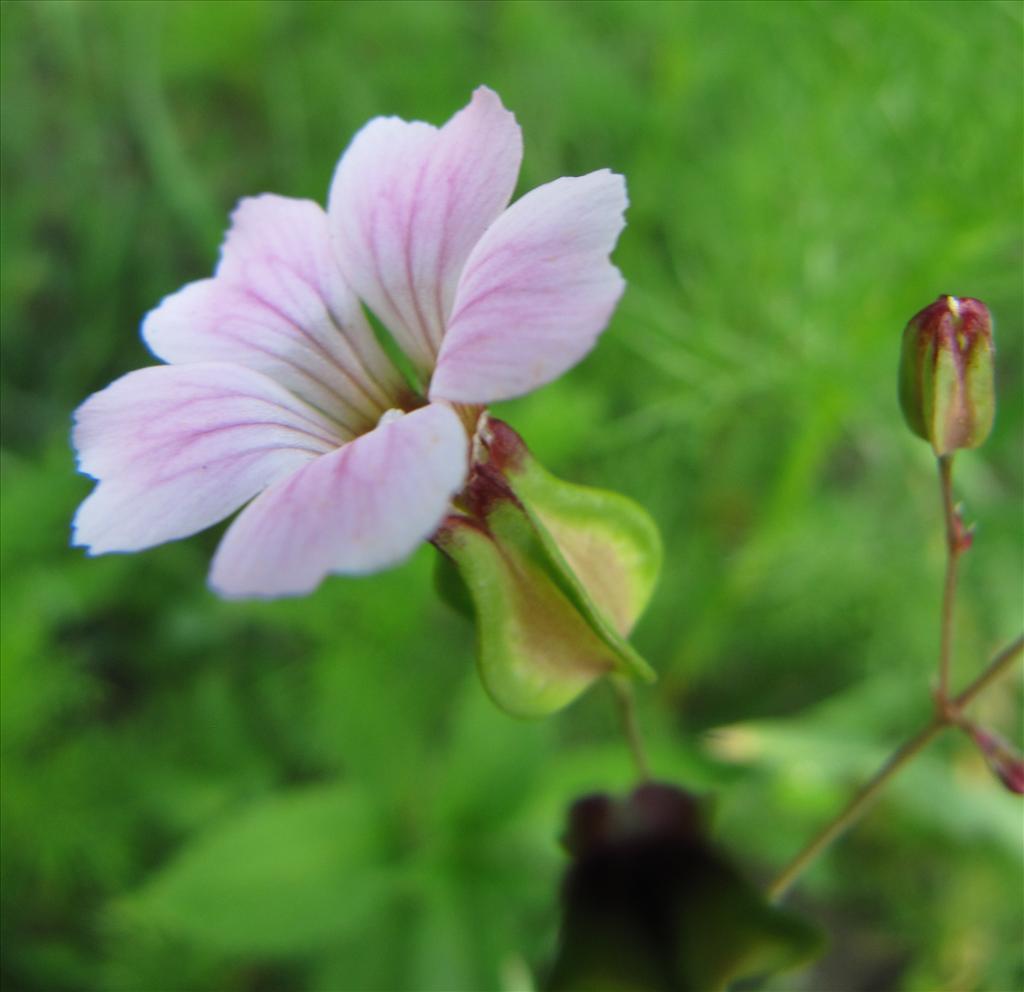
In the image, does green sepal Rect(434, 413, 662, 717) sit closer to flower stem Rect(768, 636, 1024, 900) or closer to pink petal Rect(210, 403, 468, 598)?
pink petal Rect(210, 403, 468, 598)

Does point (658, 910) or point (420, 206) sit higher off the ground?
point (420, 206)

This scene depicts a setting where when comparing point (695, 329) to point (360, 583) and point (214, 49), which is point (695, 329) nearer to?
point (360, 583)

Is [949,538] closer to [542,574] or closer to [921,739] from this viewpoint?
[921,739]

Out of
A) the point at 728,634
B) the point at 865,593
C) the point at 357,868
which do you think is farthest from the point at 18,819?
the point at 865,593

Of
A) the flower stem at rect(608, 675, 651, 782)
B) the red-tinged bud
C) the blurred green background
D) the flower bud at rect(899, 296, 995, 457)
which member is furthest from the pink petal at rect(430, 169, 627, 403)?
the blurred green background

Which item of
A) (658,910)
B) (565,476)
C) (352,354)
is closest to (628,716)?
(658,910)

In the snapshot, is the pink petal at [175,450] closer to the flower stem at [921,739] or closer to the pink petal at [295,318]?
the pink petal at [295,318]
